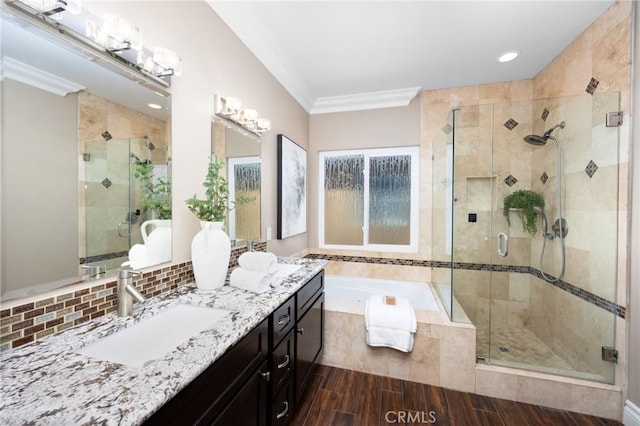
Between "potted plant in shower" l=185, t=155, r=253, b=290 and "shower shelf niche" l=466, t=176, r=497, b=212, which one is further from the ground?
"shower shelf niche" l=466, t=176, r=497, b=212

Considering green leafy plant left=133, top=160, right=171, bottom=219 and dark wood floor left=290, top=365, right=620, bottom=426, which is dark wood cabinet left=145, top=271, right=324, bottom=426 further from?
green leafy plant left=133, top=160, right=171, bottom=219

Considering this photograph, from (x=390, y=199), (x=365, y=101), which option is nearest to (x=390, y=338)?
(x=390, y=199)

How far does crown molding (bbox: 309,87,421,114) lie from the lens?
2.93 metres

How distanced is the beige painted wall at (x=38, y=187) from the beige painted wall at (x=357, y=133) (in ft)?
8.28

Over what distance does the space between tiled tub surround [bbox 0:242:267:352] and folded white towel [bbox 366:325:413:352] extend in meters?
1.56

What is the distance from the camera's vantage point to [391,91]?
2930mm

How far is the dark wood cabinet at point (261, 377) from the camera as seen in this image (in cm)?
72

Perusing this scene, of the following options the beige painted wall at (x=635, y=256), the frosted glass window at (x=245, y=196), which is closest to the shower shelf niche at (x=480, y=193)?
the beige painted wall at (x=635, y=256)

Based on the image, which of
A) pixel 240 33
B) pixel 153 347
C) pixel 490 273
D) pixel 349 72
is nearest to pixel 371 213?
pixel 490 273

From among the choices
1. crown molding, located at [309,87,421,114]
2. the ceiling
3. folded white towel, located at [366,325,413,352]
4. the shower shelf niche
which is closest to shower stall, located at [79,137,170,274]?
the ceiling

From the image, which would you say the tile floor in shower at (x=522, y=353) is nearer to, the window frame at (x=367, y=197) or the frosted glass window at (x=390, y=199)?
the window frame at (x=367, y=197)

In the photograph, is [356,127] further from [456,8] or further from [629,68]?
[629,68]

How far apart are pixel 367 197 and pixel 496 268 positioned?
155 cm

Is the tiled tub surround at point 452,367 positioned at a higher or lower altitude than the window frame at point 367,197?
lower
